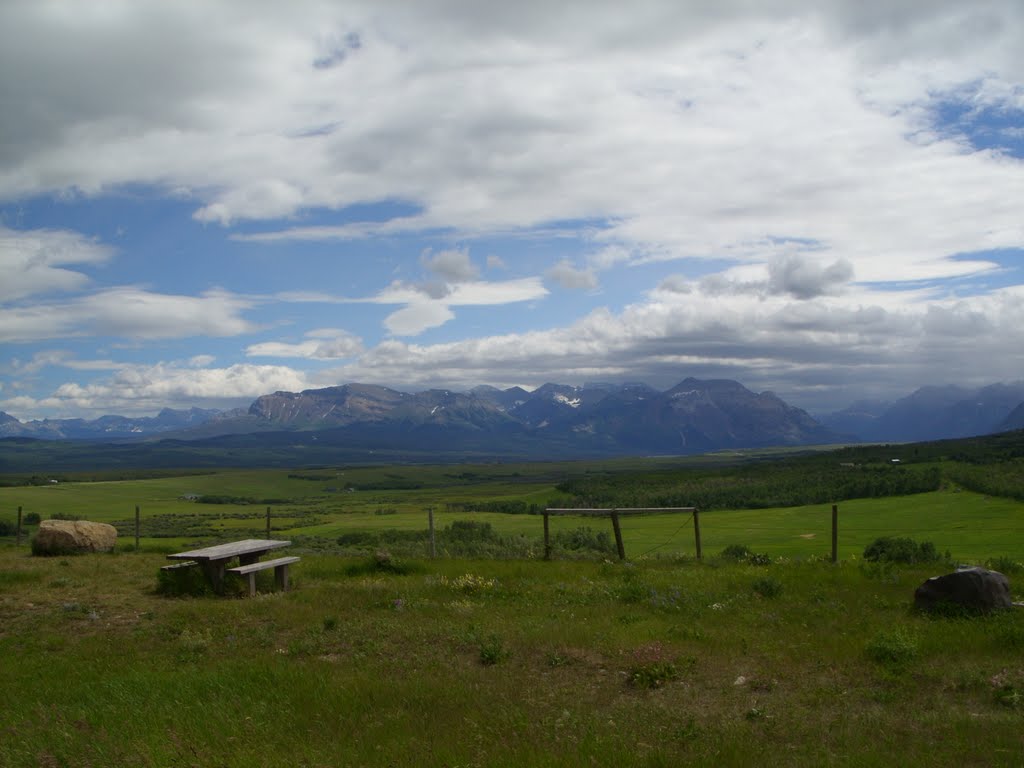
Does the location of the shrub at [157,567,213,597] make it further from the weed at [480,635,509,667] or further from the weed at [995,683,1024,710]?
the weed at [995,683,1024,710]

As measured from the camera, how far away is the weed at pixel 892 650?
1110cm

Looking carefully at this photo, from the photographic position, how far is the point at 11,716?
9.73m

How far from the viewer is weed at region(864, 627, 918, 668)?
437 inches

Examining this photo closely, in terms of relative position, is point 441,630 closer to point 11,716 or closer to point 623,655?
point 623,655

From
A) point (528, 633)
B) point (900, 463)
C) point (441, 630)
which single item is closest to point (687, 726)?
point (528, 633)

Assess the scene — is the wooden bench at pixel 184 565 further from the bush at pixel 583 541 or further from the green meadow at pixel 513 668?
the bush at pixel 583 541

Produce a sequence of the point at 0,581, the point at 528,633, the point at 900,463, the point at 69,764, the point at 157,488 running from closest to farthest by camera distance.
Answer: the point at 69,764 → the point at 528,633 → the point at 0,581 → the point at 900,463 → the point at 157,488

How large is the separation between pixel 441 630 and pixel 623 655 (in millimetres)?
3701

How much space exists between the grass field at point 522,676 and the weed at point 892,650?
0.04 meters

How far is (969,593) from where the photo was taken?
13688 mm

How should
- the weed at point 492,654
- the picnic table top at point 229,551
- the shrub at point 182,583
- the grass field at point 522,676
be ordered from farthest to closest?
the shrub at point 182,583 < the picnic table top at point 229,551 < the weed at point 492,654 < the grass field at point 522,676

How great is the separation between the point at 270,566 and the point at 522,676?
10147 mm

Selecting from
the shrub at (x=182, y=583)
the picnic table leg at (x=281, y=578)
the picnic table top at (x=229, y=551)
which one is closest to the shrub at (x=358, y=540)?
the picnic table top at (x=229, y=551)

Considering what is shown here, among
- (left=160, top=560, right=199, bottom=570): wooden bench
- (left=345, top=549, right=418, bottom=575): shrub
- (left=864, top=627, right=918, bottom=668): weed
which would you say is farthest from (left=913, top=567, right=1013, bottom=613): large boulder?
(left=160, top=560, right=199, bottom=570): wooden bench
